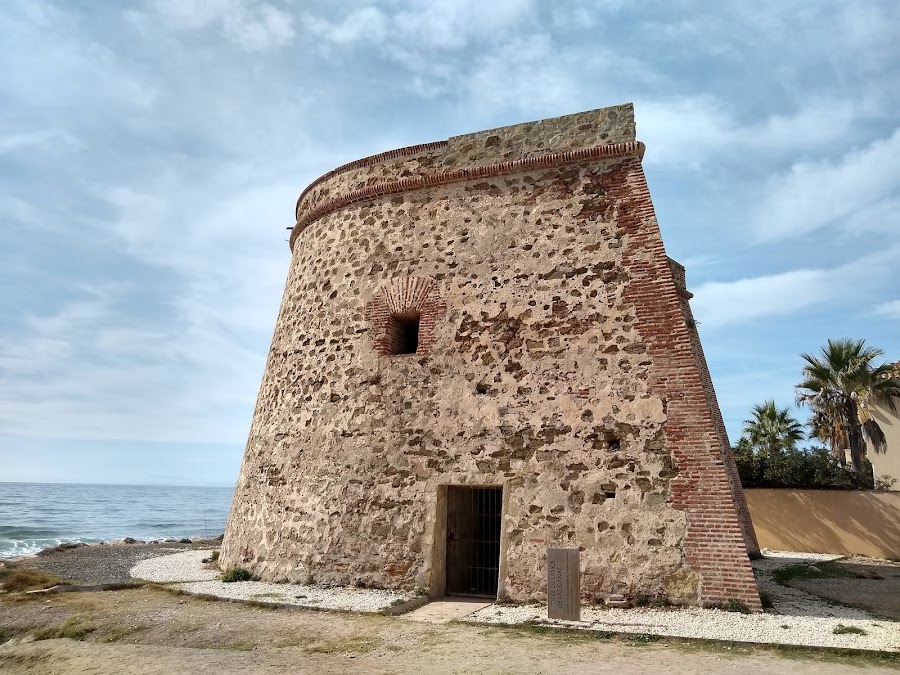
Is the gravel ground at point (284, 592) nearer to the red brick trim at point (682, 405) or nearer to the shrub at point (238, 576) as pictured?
the shrub at point (238, 576)

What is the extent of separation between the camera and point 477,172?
31.0 feet

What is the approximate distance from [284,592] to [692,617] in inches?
203

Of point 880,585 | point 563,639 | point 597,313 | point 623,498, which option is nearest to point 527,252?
point 597,313

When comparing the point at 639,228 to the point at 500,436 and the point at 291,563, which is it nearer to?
the point at 500,436

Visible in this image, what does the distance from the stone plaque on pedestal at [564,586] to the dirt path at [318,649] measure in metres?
0.50

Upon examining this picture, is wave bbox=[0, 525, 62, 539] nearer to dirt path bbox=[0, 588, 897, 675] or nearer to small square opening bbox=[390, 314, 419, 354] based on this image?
dirt path bbox=[0, 588, 897, 675]

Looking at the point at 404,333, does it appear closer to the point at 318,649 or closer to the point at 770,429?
the point at 318,649

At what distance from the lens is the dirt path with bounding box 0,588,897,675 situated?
486cm

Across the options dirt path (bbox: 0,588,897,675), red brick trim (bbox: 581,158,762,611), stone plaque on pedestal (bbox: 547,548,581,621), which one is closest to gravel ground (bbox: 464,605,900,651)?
stone plaque on pedestal (bbox: 547,548,581,621)

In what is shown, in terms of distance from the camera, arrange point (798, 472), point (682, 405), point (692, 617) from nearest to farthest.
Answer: point (692, 617) → point (682, 405) → point (798, 472)

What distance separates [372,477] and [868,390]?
1664 centimetres

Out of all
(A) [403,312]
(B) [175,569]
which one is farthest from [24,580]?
(A) [403,312]

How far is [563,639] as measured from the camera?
5.69 m

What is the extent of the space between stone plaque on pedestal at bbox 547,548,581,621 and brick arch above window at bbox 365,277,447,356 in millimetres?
3681
